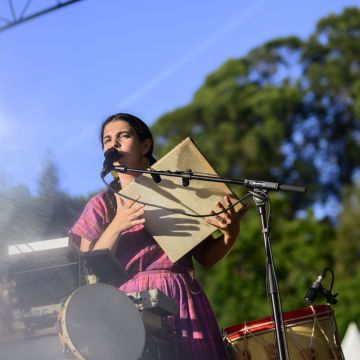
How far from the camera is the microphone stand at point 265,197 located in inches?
124

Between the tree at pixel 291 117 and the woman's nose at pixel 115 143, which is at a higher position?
the tree at pixel 291 117

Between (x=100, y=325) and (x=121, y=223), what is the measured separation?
1.47ft

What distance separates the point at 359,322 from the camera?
15211mm

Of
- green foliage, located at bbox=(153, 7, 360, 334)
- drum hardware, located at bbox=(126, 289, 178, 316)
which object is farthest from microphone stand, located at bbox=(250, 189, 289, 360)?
green foliage, located at bbox=(153, 7, 360, 334)

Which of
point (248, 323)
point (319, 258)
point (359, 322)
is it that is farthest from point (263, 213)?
point (319, 258)

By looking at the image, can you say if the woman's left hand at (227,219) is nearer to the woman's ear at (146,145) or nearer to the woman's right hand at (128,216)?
the woman's right hand at (128,216)

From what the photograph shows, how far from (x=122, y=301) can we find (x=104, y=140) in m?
0.87

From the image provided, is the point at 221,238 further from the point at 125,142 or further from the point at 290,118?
the point at 290,118

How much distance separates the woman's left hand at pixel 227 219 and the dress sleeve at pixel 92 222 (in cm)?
47

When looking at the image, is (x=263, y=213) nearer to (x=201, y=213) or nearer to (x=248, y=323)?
(x=201, y=213)

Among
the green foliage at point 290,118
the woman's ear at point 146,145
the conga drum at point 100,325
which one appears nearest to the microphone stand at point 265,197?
the woman's ear at point 146,145

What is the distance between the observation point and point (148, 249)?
133 inches

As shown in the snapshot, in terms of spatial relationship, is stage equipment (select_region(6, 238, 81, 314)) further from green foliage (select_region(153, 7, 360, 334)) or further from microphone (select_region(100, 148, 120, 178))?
green foliage (select_region(153, 7, 360, 334))

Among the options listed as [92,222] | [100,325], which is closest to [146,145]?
[92,222]
